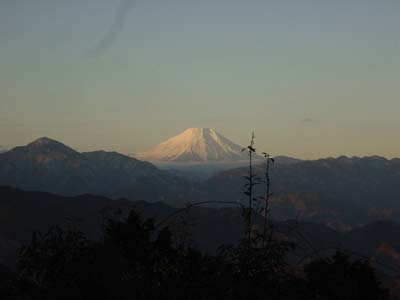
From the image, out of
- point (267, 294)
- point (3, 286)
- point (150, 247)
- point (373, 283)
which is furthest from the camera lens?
point (373, 283)

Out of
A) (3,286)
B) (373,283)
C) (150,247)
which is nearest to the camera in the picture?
(3,286)

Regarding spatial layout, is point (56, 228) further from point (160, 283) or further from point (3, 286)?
point (160, 283)

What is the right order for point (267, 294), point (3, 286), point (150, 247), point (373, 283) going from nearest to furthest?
1. point (267, 294)
2. point (3, 286)
3. point (150, 247)
4. point (373, 283)

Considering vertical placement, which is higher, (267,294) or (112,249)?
Answer: (112,249)

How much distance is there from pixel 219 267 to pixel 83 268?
2403 mm

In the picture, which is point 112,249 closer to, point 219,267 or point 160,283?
point 160,283

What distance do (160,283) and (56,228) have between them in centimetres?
209

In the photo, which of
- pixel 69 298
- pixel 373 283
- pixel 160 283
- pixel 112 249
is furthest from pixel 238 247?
pixel 373 283

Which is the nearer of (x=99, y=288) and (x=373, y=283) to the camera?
(x=99, y=288)

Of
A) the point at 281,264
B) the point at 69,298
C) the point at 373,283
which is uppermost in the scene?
the point at 281,264

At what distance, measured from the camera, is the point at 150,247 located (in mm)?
14109

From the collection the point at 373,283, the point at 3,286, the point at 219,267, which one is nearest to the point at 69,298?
the point at 3,286

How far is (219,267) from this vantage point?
1016 cm

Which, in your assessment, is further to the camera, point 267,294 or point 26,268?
point 26,268
